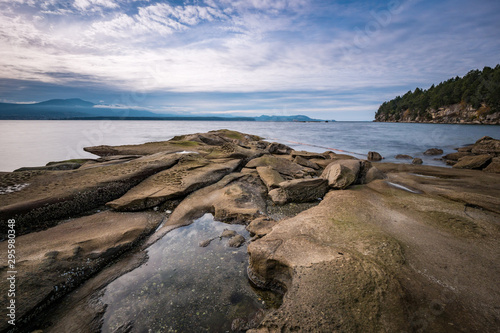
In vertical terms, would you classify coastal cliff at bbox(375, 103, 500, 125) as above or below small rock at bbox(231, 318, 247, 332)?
above

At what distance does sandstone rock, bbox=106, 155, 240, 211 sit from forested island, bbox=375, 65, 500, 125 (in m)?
104

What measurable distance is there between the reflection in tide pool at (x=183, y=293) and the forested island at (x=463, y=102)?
10673 centimetres

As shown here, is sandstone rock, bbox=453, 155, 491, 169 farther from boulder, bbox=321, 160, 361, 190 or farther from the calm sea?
boulder, bbox=321, 160, 361, 190

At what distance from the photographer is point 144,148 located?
15.0 meters

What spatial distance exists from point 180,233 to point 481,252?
7326 mm

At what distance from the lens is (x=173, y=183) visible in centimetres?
868

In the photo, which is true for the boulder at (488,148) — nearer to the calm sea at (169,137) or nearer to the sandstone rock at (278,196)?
the calm sea at (169,137)

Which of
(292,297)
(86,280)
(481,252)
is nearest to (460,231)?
(481,252)

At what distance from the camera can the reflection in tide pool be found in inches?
139

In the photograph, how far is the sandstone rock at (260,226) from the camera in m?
5.92

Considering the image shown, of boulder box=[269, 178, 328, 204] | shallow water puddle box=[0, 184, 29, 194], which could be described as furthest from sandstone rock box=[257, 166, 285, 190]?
shallow water puddle box=[0, 184, 29, 194]

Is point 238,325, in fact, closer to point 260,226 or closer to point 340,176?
point 260,226

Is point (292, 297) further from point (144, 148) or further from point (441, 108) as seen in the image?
point (441, 108)

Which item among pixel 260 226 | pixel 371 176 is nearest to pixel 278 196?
pixel 260 226
